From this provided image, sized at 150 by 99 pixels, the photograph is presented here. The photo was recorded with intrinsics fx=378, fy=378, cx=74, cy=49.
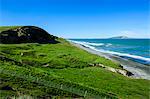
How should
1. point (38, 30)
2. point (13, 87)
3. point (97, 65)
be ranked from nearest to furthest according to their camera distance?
point (13, 87)
point (97, 65)
point (38, 30)

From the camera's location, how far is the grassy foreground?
825 inches

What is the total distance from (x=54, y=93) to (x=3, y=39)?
50.8 m

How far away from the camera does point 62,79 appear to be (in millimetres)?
34250

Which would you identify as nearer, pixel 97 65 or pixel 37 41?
pixel 97 65

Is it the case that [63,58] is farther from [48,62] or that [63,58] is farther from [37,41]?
[37,41]

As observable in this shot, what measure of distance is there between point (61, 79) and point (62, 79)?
1.56ft

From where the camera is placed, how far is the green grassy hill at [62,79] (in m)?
20.9

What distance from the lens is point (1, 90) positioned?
17844mm

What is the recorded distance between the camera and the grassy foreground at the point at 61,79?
2095cm

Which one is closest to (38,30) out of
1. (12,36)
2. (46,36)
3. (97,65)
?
(46,36)

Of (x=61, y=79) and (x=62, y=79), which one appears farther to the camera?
(x=62, y=79)

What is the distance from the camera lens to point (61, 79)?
33.8 metres

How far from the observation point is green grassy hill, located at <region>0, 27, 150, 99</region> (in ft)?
68.6

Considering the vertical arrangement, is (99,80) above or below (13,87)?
below
